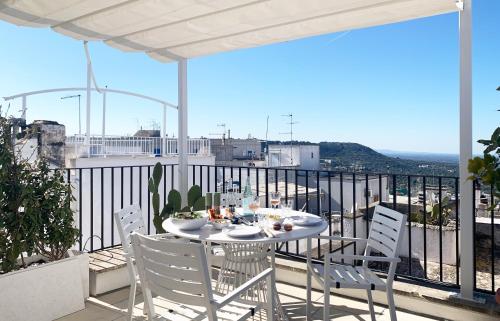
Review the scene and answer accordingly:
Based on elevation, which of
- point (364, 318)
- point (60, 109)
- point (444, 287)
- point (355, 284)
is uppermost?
point (60, 109)

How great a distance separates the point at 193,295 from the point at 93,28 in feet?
8.30

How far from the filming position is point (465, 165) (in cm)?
275

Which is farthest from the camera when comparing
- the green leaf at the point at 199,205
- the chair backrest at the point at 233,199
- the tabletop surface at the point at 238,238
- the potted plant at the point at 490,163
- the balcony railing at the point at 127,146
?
the balcony railing at the point at 127,146

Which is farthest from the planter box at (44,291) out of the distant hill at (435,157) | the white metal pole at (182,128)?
the distant hill at (435,157)

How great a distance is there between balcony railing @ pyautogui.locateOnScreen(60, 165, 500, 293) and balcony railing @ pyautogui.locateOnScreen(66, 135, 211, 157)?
103 inches

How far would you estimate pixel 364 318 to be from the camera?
285 cm

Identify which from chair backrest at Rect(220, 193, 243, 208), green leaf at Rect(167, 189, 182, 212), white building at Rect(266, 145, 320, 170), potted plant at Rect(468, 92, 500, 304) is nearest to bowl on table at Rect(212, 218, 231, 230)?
chair backrest at Rect(220, 193, 243, 208)

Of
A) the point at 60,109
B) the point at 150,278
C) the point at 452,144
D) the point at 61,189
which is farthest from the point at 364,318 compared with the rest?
the point at 60,109

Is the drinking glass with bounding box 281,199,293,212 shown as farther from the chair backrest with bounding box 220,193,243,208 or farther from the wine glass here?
the chair backrest with bounding box 220,193,243,208

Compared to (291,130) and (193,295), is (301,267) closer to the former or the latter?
(193,295)

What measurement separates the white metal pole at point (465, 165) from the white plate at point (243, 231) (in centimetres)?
163

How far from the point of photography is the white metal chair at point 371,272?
7.55ft

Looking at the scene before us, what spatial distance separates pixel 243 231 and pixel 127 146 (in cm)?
1222

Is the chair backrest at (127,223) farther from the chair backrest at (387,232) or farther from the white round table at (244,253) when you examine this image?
the chair backrest at (387,232)
